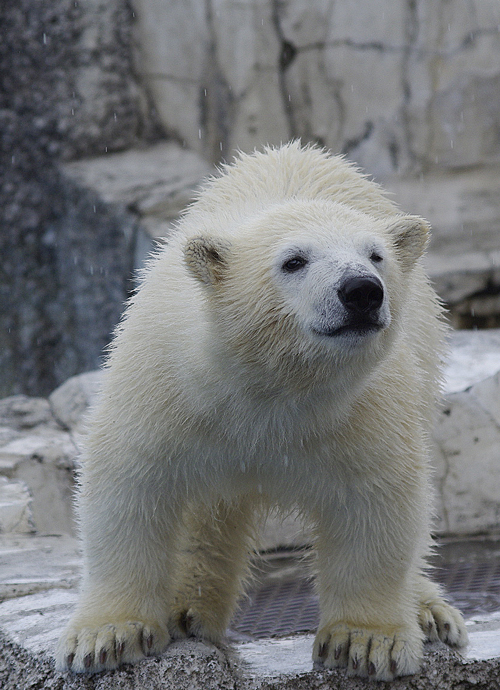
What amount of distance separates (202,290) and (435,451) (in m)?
2.84

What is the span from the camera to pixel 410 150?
8586 mm

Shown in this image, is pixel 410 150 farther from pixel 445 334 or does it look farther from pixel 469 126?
pixel 445 334

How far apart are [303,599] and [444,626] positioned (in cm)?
120

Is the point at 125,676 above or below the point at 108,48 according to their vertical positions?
below


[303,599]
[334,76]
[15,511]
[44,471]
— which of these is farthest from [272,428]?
[334,76]

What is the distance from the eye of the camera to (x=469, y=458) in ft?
16.8

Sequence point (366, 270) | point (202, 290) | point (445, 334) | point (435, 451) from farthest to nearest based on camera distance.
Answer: point (435, 451) → point (445, 334) → point (202, 290) → point (366, 270)

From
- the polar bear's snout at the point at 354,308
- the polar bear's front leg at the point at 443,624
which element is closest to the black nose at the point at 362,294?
the polar bear's snout at the point at 354,308

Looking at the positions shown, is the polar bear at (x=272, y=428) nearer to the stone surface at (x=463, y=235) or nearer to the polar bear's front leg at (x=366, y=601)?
the polar bear's front leg at (x=366, y=601)

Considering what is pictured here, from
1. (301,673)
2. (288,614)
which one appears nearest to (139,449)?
(301,673)

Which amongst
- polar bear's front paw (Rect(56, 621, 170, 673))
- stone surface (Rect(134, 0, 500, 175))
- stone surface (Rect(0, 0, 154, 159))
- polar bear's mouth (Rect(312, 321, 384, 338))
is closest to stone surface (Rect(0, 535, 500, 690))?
polar bear's front paw (Rect(56, 621, 170, 673))

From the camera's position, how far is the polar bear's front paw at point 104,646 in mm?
2748

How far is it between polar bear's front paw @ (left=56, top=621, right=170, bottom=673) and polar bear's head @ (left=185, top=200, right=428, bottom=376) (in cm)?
100

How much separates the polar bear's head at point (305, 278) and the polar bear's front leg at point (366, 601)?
2.11 feet
